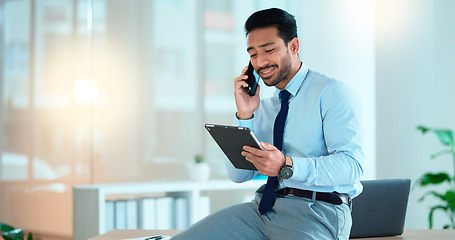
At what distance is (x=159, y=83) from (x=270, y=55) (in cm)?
301

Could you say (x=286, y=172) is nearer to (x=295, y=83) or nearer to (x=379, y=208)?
(x=295, y=83)

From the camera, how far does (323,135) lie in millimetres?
1918

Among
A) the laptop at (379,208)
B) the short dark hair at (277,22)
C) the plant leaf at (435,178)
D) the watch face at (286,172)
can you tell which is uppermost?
the short dark hair at (277,22)

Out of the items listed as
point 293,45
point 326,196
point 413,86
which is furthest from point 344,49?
point 326,196

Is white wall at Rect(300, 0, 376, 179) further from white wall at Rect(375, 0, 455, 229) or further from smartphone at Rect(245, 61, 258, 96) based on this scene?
smartphone at Rect(245, 61, 258, 96)

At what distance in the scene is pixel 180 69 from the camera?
4887mm

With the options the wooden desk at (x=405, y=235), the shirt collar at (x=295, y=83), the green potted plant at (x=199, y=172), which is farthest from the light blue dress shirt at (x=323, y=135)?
the green potted plant at (x=199, y=172)

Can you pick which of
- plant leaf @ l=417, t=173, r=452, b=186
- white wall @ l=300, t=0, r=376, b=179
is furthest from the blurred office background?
plant leaf @ l=417, t=173, r=452, b=186

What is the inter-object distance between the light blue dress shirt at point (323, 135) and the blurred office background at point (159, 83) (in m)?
2.57

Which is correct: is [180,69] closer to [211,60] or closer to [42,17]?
[211,60]

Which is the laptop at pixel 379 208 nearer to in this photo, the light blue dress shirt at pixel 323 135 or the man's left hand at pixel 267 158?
the light blue dress shirt at pixel 323 135

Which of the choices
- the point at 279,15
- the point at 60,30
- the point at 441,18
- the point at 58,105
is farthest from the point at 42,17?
the point at 279,15

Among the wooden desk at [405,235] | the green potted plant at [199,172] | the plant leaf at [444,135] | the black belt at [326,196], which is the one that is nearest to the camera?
the black belt at [326,196]

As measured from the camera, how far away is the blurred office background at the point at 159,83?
446cm
